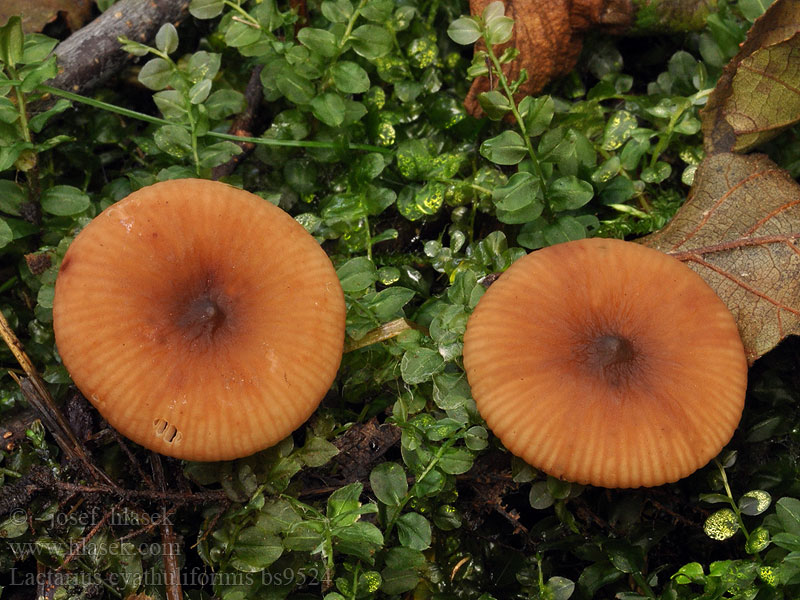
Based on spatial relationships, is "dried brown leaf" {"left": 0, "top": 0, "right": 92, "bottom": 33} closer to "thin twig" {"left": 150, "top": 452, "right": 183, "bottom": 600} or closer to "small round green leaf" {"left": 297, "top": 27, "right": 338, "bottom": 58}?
"small round green leaf" {"left": 297, "top": 27, "right": 338, "bottom": 58}

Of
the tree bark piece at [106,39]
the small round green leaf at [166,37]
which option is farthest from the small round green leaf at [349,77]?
the tree bark piece at [106,39]

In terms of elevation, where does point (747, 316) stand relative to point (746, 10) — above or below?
below

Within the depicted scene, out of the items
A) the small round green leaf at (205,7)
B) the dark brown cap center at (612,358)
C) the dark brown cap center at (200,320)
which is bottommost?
the dark brown cap center at (612,358)

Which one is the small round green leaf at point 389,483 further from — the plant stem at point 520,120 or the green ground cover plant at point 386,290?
the plant stem at point 520,120

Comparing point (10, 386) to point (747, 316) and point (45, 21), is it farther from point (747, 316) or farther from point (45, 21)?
point (747, 316)

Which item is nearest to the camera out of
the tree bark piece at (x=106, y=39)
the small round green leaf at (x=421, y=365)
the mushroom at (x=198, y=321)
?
the mushroom at (x=198, y=321)

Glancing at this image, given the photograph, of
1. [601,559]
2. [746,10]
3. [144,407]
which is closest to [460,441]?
[601,559]

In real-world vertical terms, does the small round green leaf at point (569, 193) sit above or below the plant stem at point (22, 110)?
below
